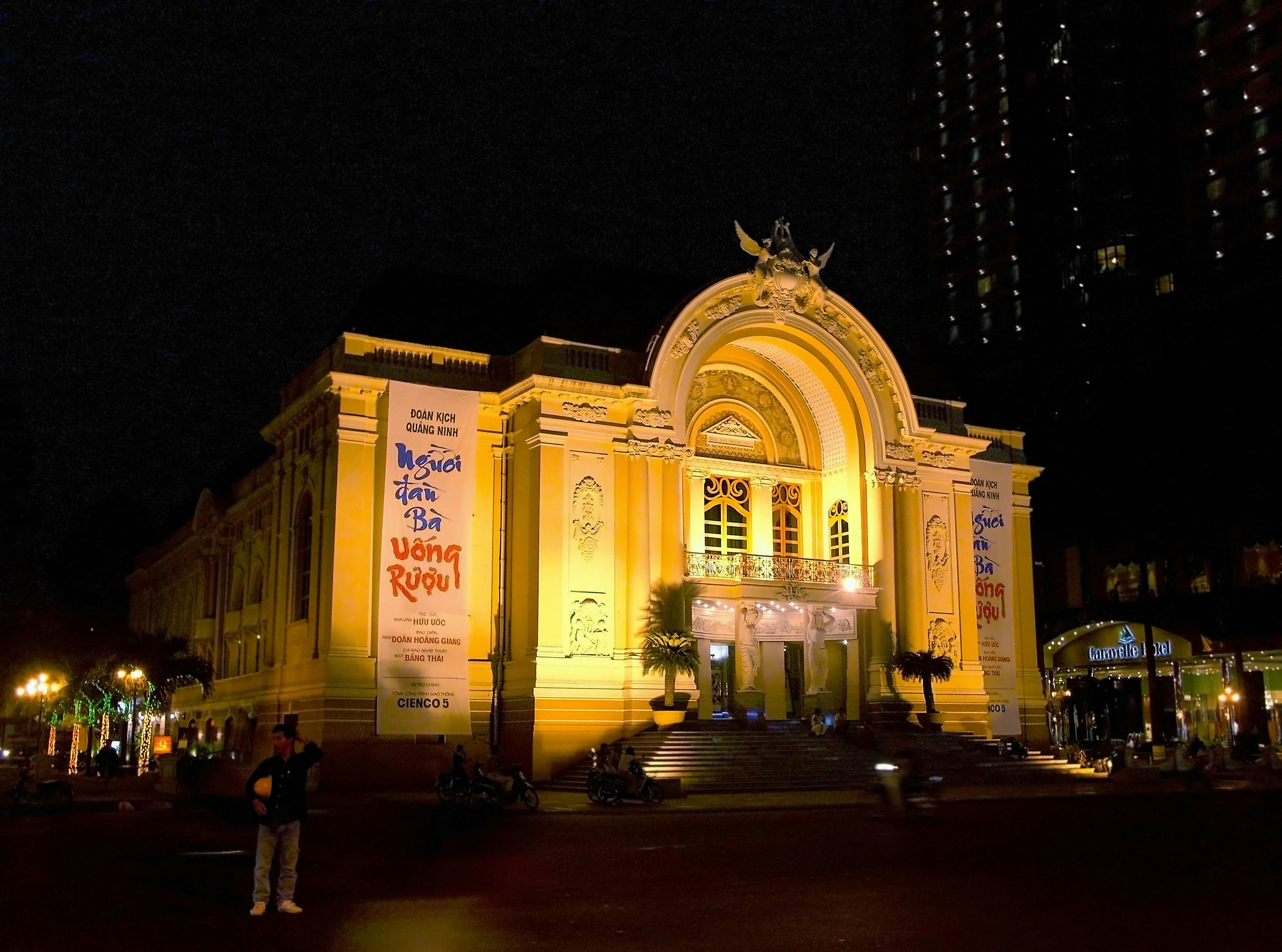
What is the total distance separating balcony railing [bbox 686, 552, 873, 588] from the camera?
33.9m

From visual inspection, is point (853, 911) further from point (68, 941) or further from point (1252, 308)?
point (1252, 308)

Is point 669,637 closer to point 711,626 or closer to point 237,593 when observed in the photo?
point 711,626

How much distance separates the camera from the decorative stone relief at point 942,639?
36.7 metres

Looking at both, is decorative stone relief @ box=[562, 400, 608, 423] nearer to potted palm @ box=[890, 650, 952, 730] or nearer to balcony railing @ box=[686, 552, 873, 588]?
balcony railing @ box=[686, 552, 873, 588]

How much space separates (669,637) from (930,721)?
26.1 ft

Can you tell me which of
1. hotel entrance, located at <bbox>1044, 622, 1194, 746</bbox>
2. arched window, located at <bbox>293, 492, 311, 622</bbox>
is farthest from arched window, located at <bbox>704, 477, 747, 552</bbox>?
hotel entrance, located at <bbox>1044, 622, 1194, 746</bbox>

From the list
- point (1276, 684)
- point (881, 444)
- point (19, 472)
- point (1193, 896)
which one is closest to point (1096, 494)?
point (1276, 684)

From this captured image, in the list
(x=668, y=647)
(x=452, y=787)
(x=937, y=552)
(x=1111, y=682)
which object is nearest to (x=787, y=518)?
(x=937, y=552)

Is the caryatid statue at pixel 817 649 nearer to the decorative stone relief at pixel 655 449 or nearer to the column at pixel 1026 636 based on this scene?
the decorative stone relief at pixel 655 449

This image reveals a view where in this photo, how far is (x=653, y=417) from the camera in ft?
108

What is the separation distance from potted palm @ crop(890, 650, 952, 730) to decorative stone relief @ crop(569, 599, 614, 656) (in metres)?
8.16

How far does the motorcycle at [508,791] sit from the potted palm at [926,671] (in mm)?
14301

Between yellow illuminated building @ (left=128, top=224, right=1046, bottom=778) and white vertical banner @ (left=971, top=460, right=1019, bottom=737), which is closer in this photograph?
yellow illuminated building @ (left=128, top=224, right=1046, bottom=778)

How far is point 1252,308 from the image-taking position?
205 ft
